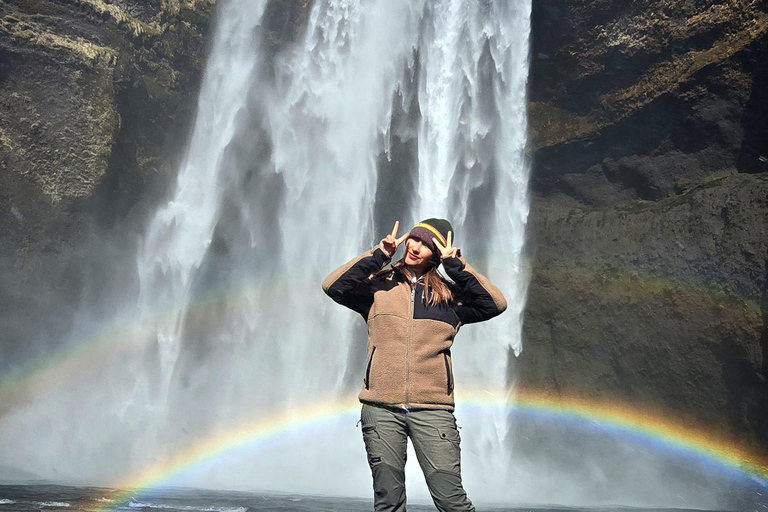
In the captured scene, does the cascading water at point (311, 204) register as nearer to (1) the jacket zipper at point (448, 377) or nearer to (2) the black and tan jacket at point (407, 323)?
(2) the black and tan jacket at point (407, 323)

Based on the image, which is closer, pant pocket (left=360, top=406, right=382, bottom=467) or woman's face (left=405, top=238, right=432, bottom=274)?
pant pocket (left=360, top=406, right=382, bottom=467)

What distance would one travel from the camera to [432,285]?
A: 341cm

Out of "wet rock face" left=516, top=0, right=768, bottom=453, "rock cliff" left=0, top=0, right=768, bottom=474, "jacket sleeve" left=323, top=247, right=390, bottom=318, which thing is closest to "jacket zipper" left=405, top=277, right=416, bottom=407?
"jacket sleeve" left=323, top=247, right=390, bottom=318

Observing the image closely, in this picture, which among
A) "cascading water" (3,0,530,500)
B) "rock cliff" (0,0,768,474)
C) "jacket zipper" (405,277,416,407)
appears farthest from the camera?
"cascading water" (3,0,530,500)

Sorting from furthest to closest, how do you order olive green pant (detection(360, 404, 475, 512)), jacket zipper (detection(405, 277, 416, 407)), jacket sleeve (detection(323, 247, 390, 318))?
jacket sleeve (detection(323, 247, 390, 318)), jacket zipper (detection(405, 277, 416, 407)), olive green pant (detection(360, 404, 475, 512))

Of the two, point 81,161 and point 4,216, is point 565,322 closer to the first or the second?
point 81,161

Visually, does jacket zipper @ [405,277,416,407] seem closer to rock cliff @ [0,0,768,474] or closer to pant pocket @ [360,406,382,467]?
pant pocket @ [360,406,382,467]

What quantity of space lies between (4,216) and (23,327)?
3.27 m

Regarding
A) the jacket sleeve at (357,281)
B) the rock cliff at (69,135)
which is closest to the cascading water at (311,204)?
the rock cliff at (69,135)

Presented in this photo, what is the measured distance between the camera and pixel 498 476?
17109 millimetres

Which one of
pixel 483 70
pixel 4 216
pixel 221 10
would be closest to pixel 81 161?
pixel 4 216

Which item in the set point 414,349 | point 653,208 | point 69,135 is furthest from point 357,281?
point 69,135

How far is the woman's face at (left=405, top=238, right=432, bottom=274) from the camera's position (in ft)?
11.1

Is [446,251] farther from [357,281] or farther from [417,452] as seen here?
[417,452]
